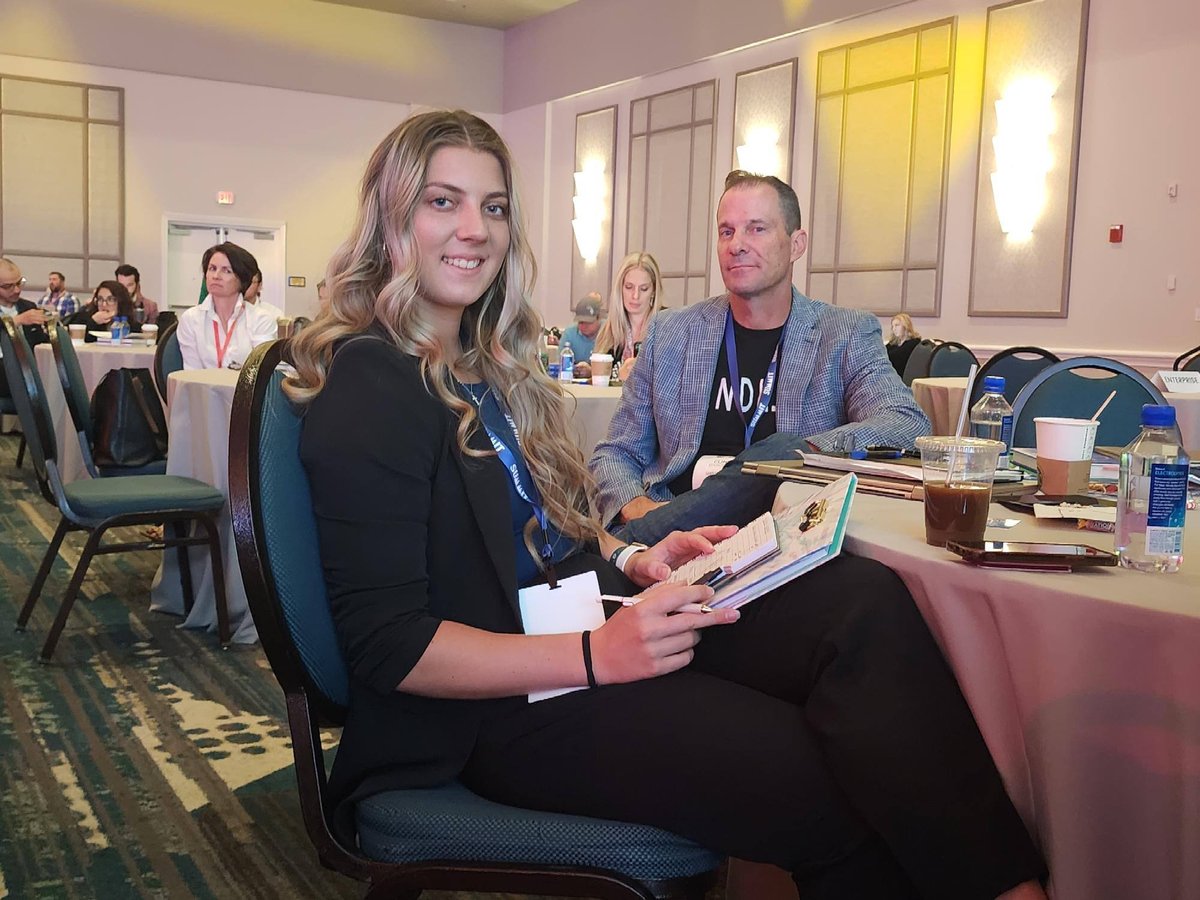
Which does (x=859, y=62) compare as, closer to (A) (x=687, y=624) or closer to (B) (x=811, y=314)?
(B) (x=811, y=314)

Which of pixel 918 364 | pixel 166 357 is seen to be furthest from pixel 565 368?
pixel 918 364

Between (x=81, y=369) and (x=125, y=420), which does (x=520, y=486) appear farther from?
(x=81, y=369)

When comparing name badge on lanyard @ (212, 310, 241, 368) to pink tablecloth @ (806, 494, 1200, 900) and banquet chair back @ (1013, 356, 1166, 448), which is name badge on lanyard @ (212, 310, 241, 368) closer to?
banquet chair back @ (1013, 356, 1166, 448)

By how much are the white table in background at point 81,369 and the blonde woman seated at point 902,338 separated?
481cm

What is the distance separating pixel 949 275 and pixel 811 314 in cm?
693

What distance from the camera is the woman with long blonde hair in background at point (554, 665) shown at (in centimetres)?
121

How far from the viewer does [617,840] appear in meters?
1.25

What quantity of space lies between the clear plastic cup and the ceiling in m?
13.5

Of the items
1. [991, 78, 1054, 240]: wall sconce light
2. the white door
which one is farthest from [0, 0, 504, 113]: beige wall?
[991, 78, 1054, 240]: wall sconce light

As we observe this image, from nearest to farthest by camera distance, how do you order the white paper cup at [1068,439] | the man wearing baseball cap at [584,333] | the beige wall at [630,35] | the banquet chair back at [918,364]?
the white paper cup at [1068,439]
the banquet chair back at [918,364]
the man wearing baseball cap at [584,333]
the beige wall at [630,35]

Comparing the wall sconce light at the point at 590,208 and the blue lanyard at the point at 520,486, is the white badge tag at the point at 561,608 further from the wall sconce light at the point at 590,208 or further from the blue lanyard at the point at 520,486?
the wall sconce light at the point at 590,208

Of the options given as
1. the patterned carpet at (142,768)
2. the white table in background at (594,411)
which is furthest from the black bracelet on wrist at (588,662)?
the white table in background at (594,411)

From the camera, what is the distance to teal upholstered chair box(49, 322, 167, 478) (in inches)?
169

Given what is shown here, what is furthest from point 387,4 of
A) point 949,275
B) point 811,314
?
point 811,314
